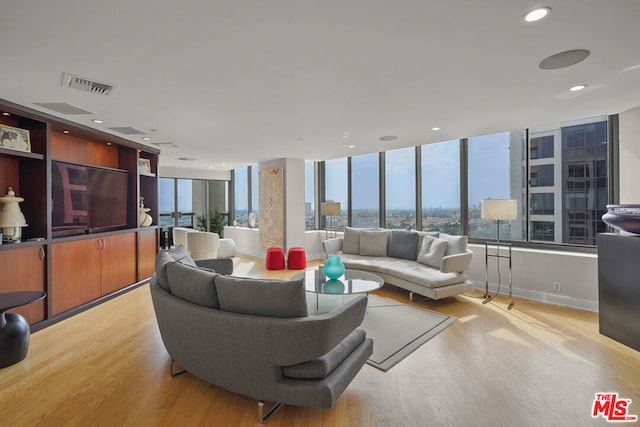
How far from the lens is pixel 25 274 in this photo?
10.3ft

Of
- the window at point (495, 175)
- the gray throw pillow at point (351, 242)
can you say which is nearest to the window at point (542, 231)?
the window at point (495, 175)

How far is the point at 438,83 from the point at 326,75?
40.8 inches

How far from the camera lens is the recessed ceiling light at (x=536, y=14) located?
167cm

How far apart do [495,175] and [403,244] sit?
1.82 meters

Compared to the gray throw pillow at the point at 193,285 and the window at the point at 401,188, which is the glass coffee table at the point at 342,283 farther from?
the window at the point at 401,188

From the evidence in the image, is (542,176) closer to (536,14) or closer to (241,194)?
(536,14)

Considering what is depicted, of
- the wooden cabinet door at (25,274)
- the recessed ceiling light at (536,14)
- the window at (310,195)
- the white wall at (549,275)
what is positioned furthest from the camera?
the window at (310,195)

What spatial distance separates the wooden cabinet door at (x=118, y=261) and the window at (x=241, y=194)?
444 centimetres

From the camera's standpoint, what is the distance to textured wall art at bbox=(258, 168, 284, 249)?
6914 millimetres

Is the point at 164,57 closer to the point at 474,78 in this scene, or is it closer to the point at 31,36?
the point at 31,36

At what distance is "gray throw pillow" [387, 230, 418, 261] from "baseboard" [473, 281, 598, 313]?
1.15 metres

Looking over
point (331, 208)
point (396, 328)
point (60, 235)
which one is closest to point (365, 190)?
point (331, 208)

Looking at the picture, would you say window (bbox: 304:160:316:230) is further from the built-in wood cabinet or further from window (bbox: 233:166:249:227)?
the built-in wood cabinet

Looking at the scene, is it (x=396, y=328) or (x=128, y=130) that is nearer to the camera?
(x=396, y=328)
